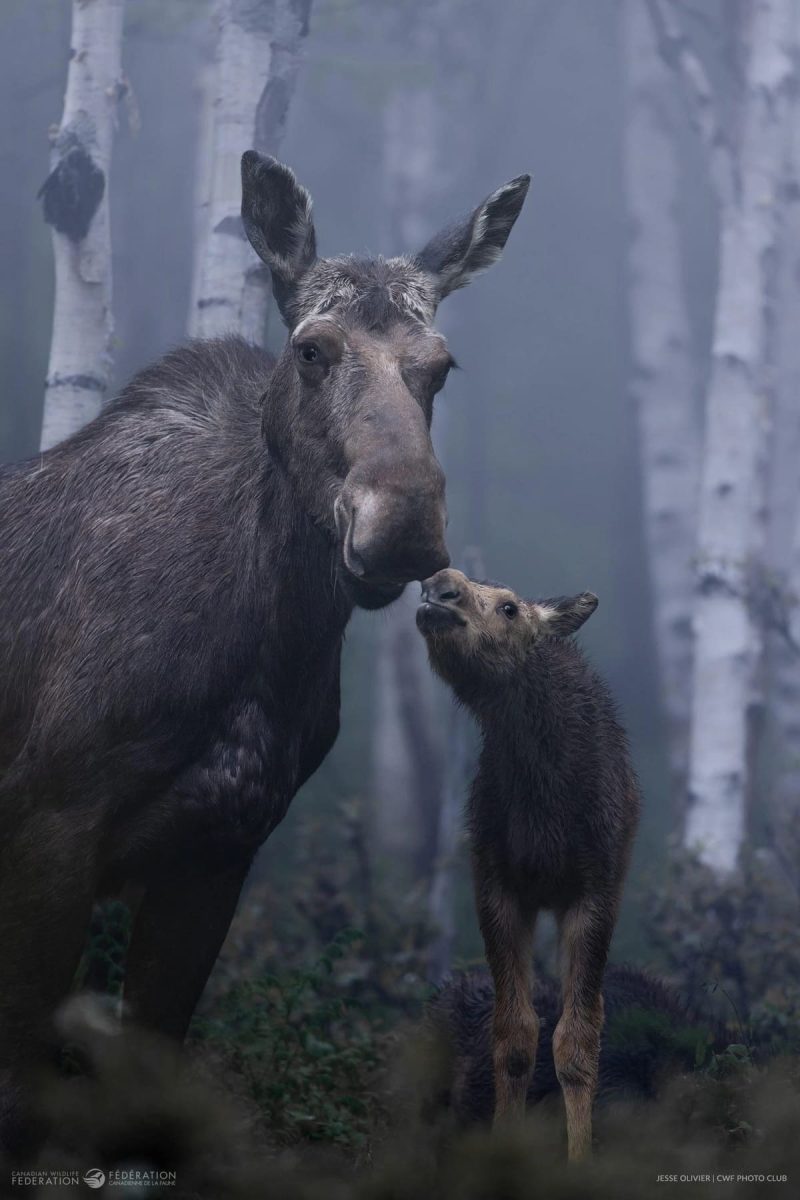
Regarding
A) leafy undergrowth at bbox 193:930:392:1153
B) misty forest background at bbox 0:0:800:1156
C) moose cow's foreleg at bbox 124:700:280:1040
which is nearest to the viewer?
moose cow's foreleg at bbox 124:700:280:1040

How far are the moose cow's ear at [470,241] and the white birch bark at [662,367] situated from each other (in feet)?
23.3

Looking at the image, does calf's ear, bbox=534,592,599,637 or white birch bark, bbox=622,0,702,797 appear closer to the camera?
calf's ear, bbox=534,592,599,637

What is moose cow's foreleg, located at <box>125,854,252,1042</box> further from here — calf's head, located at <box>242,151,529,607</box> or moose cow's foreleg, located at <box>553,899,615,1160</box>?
calf's head, located at <box>242,151,529,607</box>

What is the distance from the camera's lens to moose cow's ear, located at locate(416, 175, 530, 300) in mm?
5359

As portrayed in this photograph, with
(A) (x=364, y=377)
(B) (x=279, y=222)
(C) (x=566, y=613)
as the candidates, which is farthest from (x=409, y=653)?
(A) (x=364, y=377)

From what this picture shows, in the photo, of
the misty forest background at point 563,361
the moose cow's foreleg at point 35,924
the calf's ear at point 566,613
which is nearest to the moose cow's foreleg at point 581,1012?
the calf's ear at point 566,613

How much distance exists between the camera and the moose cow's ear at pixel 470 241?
536 centimetres

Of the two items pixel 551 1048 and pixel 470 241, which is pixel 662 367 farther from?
pixel 551 1048

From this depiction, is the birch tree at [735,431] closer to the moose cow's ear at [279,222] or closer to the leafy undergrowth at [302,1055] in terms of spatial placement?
the leafy undergrowth at [302,1055]

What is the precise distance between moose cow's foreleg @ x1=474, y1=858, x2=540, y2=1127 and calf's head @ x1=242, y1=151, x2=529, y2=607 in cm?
139

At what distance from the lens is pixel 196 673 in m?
4.73

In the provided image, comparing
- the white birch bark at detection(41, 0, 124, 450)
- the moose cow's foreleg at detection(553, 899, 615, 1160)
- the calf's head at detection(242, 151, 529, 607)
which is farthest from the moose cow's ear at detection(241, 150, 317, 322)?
the white birch bark at detection(41, 0, 124, 450)

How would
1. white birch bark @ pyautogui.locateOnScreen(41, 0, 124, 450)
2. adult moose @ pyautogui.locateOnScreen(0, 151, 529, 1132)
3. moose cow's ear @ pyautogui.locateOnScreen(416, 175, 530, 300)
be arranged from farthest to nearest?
white birch bark @ pyautogui.locateOnScreen(41, 0, 124, 450) < moose cow's ear @ pyautogui.locateOnScreen(416, 175, 530, 300) < adult moose @ pyautogui.locateOnScreen(0, 151, 529, 1132)

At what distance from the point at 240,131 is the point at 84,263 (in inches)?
50.8
